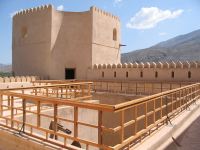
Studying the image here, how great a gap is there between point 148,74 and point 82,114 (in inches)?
356

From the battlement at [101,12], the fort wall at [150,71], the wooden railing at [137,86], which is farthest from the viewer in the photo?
the battlement at [101,12]

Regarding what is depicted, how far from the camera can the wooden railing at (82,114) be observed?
362cm

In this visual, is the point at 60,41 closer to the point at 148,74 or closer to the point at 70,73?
the point at 70,73

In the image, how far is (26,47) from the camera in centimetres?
2153

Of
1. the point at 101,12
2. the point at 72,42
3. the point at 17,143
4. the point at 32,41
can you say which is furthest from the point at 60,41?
the point at 17,143

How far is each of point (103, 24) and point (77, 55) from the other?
3762 millimetres

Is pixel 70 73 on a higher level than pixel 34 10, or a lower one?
lower

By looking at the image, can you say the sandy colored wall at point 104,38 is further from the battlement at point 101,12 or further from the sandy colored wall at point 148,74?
the sandy colored wall at point 148,74

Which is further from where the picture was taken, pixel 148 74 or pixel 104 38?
pixel 104 38

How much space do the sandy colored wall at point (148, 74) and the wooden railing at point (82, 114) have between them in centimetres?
423

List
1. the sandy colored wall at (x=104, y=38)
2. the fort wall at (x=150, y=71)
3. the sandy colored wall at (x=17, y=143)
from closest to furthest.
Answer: the sandy colored wall at (x=17, y=143)
the fort wall at (x=150, y=71)
the sandy colored wall at (x=104, y=38)

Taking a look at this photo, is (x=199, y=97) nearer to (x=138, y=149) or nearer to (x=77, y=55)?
(x=138, y=149)

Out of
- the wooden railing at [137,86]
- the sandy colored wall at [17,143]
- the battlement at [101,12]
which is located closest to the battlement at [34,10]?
the battlement at [101,12]

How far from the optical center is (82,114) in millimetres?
→ 9047
